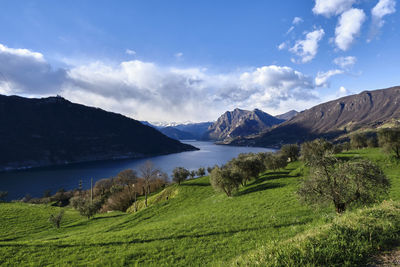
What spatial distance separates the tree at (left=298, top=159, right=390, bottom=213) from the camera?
1529 cm

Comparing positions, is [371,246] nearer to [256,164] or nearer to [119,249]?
[119,249]

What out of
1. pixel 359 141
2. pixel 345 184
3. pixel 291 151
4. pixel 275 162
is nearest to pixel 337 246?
pixel 345 184

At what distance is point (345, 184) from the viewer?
15.9 m

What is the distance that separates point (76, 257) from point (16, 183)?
20686 centimetres

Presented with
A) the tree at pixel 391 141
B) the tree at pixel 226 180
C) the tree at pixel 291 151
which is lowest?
the tree at pixel 226 180

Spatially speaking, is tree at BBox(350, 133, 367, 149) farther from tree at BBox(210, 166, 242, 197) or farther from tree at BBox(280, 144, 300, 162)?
tree at BBox(210, 166, 242, 197)

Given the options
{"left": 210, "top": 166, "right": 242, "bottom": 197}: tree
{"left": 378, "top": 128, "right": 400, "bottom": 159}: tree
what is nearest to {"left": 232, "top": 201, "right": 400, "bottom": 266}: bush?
{"left": 210, "top": 166, "right": 242, "bottom": 197}: tree

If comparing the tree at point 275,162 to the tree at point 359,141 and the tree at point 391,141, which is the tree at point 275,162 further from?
the tree at point 359,141

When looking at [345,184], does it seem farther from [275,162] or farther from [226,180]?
[275,162]

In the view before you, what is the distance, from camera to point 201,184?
66.7 metres

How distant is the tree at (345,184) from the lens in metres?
15.3

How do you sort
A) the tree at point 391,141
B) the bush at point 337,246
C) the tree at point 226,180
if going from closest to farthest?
the bush at point 337,246, the tree at point 226,180, the tree at point 391,141

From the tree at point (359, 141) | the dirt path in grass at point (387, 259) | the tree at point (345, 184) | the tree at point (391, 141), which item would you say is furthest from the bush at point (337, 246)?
the tree at point (359, 141)

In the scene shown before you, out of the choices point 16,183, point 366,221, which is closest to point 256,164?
point 366,221
